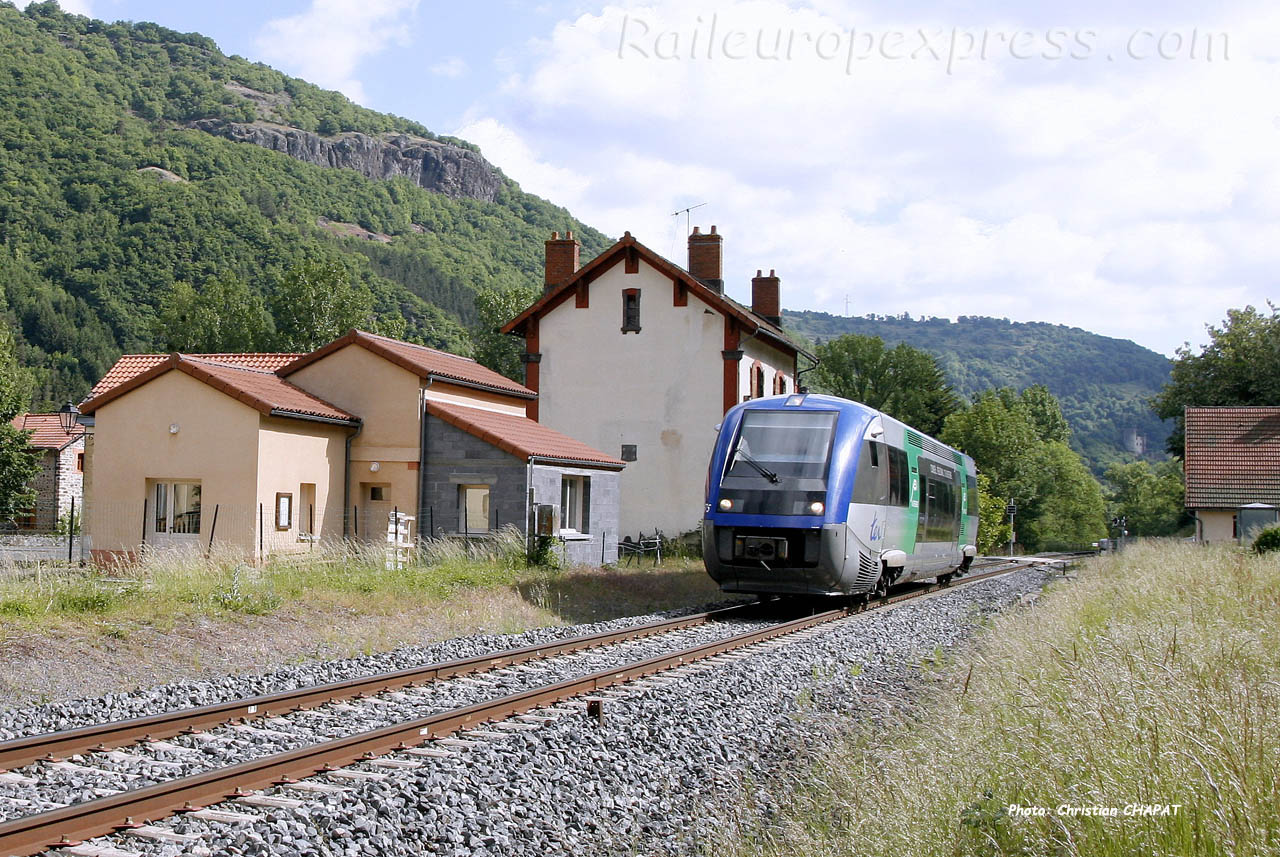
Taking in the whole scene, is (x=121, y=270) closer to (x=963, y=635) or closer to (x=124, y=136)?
(x=124, y=136)

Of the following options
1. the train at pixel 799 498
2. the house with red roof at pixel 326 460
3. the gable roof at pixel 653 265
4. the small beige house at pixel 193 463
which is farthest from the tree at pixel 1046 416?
the train at pixel 799 498

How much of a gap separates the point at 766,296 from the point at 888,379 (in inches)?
1745

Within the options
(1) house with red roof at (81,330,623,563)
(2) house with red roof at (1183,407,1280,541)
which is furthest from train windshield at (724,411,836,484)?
(2) house with red roof at (1183,407,1280,541)

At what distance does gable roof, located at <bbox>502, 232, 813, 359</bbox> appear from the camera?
33688 millimetres

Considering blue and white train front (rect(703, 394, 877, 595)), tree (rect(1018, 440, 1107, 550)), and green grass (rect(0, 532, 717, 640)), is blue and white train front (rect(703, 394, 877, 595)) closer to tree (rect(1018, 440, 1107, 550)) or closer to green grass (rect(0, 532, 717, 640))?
green grass (rect(0, 532, 717, 640))

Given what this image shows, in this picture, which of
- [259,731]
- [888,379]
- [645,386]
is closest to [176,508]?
[645,386]

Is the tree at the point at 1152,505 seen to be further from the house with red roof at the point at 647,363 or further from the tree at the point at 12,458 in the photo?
the tree at the point at 12,458

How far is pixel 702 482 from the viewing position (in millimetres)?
33438

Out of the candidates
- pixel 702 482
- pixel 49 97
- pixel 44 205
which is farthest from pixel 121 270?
pixel 702 482

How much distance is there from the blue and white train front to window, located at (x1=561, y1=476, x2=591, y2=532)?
1006 centimetres

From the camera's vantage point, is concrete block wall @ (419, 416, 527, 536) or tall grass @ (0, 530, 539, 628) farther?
Result: concrete block wall @ (419, 416, 527, 536)

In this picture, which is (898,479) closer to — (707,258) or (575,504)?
(575,504)

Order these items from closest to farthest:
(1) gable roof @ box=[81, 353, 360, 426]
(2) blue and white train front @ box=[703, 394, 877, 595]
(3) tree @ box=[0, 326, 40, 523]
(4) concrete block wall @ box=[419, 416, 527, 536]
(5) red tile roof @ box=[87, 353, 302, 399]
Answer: (2) blue and white train front @ box=[703, 394, 877, 595] → (1) gable roof @ box=[81, 353, 360, 426] → (4) concrete block wall @ box=[419, 416, 527, 536] → (5) red tile roof @ box=[87, 353, 302, 399] → (3) tree @ box=[0, 326, 40, 523]

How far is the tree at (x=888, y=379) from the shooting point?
8156 cm
